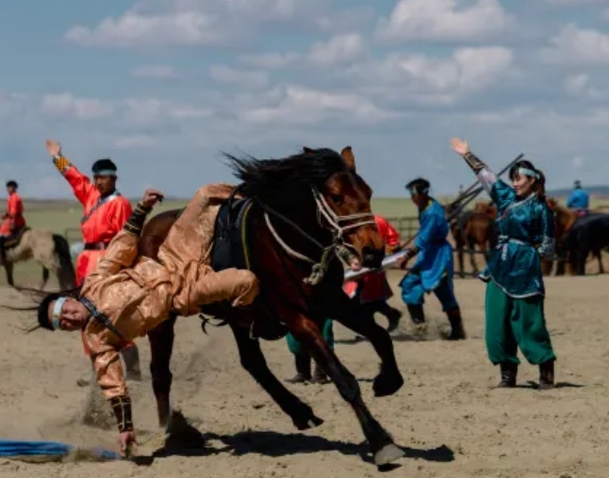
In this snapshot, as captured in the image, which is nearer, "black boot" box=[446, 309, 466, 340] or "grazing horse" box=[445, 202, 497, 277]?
"black boot" box=[446, 309, 466, 340]

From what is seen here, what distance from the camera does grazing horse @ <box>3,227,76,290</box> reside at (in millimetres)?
20047

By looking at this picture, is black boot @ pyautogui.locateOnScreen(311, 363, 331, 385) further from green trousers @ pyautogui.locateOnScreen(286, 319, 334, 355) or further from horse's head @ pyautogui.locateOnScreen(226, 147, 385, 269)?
horse's head @ pyautogui.locateOnScreen(226, 147, 385, 269)

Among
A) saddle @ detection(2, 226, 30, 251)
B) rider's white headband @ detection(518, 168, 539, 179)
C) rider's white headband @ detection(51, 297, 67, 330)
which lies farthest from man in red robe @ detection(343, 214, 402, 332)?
saddle @ detection(2, 226, 30, 251)

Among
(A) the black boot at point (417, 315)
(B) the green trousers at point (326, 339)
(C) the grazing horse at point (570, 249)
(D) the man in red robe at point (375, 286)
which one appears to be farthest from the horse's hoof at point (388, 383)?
(C) the grazing horse at point (570, 249)

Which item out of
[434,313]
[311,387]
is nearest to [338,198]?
[311,387]

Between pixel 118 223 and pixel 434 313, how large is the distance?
7932mm

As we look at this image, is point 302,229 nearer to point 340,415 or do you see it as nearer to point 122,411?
point 122,411

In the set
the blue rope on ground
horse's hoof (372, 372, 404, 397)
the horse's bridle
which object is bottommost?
the blue rope on ground

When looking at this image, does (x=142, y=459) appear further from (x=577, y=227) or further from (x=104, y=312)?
(x=577, y=227)

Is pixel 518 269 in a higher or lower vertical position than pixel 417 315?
higher

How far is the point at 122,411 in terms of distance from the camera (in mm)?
7383

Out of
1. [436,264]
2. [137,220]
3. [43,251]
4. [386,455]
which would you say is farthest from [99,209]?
[43,251]

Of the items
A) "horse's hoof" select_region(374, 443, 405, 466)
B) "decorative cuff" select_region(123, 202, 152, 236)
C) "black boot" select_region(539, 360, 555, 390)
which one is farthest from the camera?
"black boot" select_region(539, 360, 555, 390)

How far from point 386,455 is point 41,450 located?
1963 millimetres
